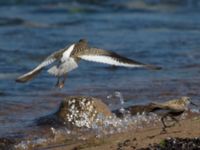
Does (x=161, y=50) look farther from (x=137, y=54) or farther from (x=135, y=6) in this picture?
(x=135, y=6)

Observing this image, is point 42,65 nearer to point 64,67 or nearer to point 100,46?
point 64,67

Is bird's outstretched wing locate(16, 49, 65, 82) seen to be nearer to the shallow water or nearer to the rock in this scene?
the rock

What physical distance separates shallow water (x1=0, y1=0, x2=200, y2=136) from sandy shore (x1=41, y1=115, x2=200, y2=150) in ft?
3.66

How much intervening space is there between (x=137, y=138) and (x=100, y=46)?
630 cm

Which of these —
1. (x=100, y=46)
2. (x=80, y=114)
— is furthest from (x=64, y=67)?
(x=100, y=46)

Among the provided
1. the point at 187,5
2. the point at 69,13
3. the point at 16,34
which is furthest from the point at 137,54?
the point at 187,5

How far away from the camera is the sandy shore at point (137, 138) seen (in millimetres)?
6203

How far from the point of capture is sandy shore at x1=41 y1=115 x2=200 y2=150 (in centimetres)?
620

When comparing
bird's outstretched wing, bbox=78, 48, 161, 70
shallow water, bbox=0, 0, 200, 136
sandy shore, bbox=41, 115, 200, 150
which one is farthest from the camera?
shallow water, bbox=0, 0, 200, 136

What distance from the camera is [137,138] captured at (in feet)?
21.2

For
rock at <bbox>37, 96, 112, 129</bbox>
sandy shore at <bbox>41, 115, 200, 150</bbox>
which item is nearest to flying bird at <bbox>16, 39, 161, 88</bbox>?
rock at <bbox>37, 96, 112, 129</bbox>

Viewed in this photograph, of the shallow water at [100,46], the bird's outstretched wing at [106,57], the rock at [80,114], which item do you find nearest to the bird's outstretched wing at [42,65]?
the bird's outstretched wing at [106,57]

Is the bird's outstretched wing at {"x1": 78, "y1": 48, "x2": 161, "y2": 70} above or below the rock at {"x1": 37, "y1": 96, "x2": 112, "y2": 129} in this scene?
above

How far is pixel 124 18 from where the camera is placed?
16062 mm
